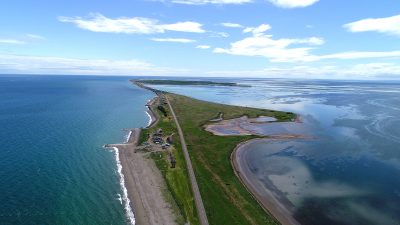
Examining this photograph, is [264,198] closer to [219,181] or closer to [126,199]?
→ [219,181]

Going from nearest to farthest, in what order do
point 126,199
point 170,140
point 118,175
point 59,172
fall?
point 126,199 < point 118,175 < point 59,172 < point 170,140

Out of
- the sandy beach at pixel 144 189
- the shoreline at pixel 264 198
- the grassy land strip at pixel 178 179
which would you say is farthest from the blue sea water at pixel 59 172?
the shoreline at pixel 264 198

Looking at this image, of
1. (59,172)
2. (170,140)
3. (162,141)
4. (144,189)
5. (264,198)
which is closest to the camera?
(264,198)

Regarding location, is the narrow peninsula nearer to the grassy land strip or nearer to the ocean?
the grassy land strip

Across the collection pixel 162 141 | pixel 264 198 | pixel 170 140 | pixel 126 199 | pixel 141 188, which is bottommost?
pixel 126 199

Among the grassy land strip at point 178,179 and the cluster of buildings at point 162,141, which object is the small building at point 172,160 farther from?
the grassy land strip at point 178,179

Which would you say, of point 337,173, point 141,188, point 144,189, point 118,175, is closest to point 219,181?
point 144,189

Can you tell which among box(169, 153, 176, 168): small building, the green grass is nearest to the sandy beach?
box(169, 153, 176, 168): small building

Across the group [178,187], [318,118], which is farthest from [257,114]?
[178,187]
